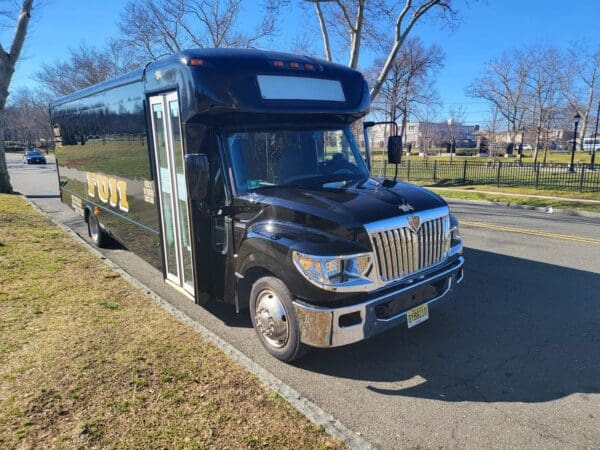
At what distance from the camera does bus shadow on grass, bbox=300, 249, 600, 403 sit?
3.64 m

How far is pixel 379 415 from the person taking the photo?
329cm

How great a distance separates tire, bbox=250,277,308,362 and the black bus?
0.01m

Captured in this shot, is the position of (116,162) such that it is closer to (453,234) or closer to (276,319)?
(276,319)

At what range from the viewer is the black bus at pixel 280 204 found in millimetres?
3580

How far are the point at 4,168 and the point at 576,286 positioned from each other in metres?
20.6

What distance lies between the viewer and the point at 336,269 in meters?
3.50

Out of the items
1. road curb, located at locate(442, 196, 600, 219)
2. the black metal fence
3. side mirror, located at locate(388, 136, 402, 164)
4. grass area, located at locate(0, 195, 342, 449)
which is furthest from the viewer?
the black metal fence

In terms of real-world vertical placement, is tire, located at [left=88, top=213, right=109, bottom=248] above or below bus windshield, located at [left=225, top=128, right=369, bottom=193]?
below

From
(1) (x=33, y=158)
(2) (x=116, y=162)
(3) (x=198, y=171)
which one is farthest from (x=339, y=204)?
(1) (x=33, y=158)

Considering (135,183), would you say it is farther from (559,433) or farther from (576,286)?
(576,286)

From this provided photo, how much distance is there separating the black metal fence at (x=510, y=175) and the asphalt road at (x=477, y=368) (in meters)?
12.0

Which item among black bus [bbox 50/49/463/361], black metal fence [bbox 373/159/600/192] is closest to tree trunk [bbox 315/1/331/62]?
black metal fence [bbox 373/159/600/192]

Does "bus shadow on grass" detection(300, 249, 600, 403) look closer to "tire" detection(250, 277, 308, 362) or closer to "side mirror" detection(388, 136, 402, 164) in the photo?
"tire" detection(250, 277, 308, 362)

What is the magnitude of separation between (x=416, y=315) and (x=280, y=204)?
168 cm
